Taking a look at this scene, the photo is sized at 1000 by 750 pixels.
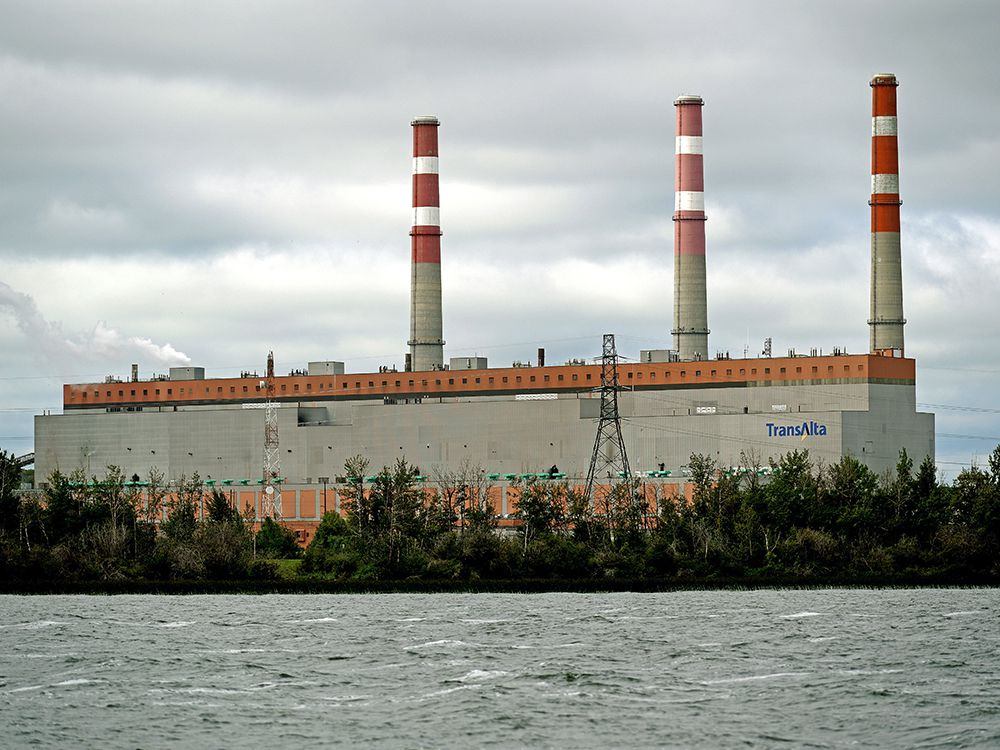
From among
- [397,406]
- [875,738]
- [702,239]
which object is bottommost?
[875,738]

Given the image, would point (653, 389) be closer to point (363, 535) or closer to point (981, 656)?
point (363, 535)

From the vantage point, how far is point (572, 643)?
50219mm

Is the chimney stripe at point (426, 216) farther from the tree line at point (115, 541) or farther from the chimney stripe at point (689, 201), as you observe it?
the tree line at point (115, 541)

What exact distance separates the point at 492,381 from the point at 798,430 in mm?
23651

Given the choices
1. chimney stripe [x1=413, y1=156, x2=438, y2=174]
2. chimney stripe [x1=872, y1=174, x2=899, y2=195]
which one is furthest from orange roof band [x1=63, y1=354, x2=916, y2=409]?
chimney stripe [x1=413, y1=156, x2=438, y2=174]

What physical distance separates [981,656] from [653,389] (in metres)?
65.2

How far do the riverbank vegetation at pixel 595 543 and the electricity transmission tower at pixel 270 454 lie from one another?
23713 millimetres

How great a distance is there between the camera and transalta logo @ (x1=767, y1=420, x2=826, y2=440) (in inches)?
4006

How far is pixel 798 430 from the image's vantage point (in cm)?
10238

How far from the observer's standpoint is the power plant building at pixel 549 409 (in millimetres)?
103000

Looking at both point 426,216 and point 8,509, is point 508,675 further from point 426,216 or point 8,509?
point 426,216

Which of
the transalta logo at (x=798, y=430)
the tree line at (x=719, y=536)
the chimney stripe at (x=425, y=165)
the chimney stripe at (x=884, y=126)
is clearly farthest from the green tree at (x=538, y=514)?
the chimney stripe at (x=425, y=165)

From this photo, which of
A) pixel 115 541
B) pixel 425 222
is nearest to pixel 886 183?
pixel 425 222

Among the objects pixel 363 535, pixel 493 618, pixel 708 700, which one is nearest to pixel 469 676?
pixel 708 700
